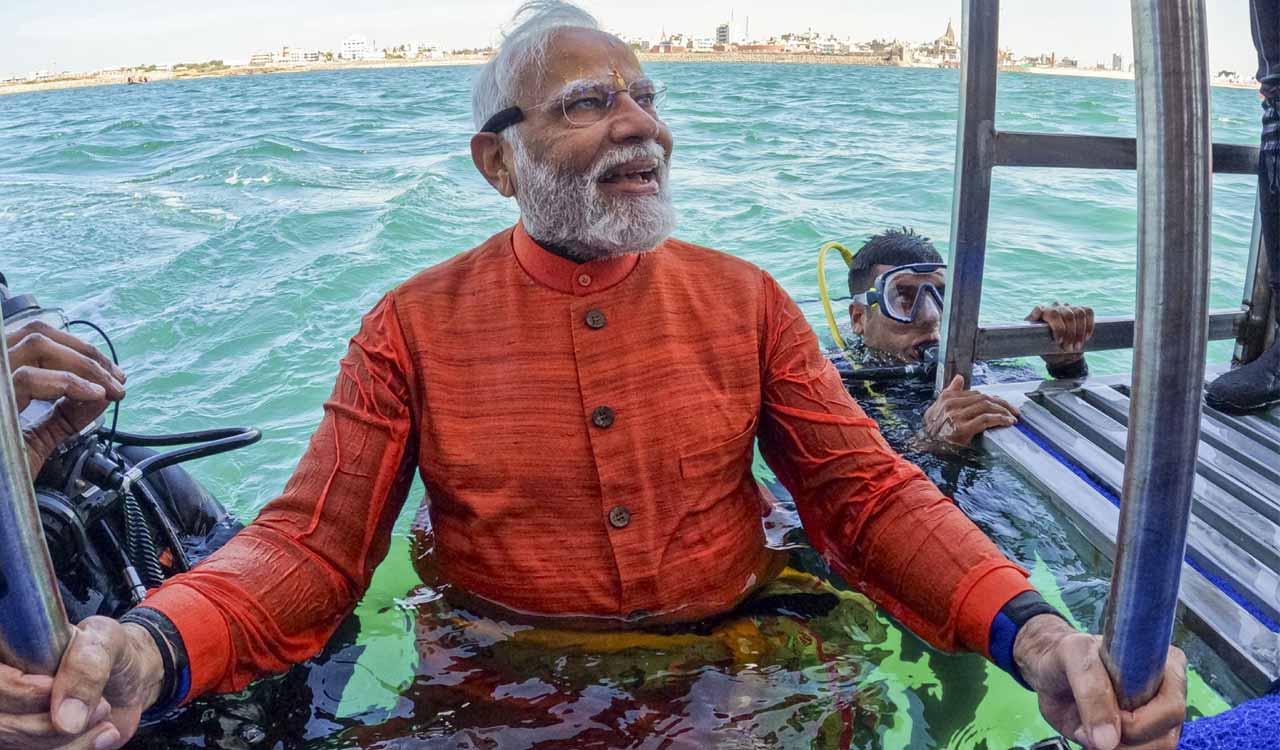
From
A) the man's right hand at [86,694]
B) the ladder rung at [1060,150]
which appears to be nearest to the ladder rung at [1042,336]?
the ladder rung at [1060,150]

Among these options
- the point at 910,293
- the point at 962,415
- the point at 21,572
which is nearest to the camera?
the point at 21,572

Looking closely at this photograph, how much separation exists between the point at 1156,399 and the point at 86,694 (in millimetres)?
1136

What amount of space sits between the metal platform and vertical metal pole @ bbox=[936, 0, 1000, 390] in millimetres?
345

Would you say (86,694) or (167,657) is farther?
(167,657)

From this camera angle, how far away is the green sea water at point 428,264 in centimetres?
188

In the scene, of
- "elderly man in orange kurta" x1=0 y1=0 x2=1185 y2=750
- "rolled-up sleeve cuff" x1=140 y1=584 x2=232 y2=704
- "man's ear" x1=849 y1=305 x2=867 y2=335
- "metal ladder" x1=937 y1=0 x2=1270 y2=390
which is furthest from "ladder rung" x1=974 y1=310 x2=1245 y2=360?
"rolled-up sleeve cuff" x1=140 y1=584 x2=232 y2=704

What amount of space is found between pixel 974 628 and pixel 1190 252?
86cm

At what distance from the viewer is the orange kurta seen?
1813 mm

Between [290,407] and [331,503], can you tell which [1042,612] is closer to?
[331,503]

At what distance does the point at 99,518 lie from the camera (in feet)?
6.74

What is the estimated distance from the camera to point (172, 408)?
6086 mm

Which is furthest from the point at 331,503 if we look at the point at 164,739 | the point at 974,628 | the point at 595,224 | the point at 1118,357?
the point at 1118,357

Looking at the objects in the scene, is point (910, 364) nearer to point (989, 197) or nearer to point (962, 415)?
point (962, 415)

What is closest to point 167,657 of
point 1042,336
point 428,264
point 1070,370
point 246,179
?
point 1042,336
